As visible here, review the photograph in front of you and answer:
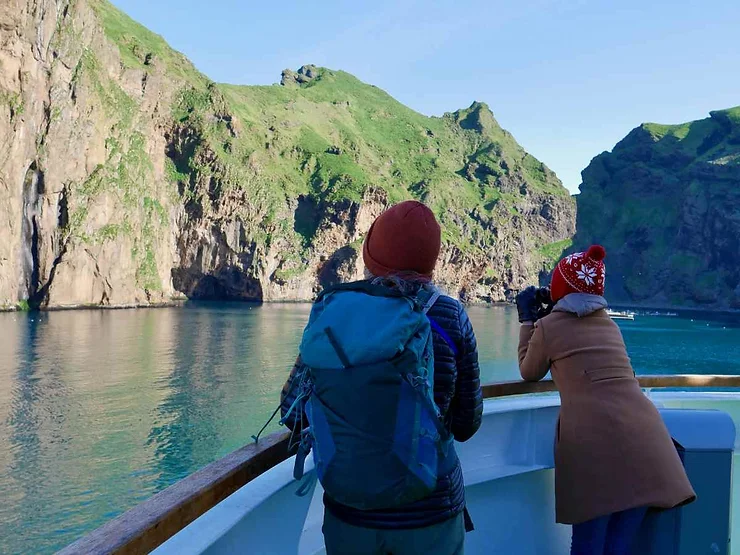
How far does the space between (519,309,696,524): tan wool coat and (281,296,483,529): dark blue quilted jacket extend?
0.80m

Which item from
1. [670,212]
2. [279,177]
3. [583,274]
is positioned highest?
[279,177]

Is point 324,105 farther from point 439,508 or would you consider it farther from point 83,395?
point 439,508

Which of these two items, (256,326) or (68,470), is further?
(256,326)

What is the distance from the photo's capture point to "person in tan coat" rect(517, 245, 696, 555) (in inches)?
95.2

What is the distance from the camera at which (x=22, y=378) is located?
2720 centimetres

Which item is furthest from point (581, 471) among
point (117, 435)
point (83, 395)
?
point (83, 395)

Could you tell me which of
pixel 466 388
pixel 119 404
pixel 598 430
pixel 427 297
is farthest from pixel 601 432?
pixel 119 404

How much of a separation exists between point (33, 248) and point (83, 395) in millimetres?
53632

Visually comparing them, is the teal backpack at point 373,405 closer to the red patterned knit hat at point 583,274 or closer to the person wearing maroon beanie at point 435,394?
the person wearing maroon beanie at point 435,394

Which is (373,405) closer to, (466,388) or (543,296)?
(466,388)

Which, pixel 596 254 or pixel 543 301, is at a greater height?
pixel 596 254

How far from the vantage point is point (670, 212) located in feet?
509

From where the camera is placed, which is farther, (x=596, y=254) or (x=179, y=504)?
(x=596, y=254)

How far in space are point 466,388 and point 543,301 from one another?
1.30m
